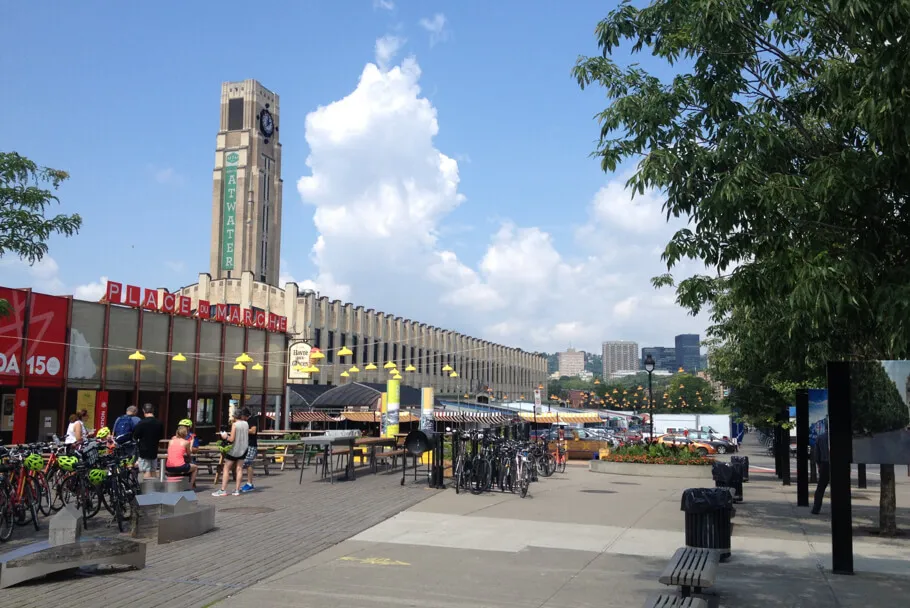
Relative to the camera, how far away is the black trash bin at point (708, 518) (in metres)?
9.66

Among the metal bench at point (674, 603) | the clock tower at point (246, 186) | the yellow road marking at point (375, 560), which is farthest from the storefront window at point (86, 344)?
the clock tower at point (246, 186)

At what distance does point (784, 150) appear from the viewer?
968cm

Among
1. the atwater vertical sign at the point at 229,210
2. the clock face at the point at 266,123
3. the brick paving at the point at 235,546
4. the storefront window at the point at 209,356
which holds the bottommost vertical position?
the brick paving at the point at 235,546

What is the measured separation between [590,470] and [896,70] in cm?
2224

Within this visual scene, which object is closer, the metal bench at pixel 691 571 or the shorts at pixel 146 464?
the metal bench at pixel 691 571

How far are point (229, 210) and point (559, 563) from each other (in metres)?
114

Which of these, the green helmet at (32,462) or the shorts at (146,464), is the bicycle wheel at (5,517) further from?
the shorts at (146,464)

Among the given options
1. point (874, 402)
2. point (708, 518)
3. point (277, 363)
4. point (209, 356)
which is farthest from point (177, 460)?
point (277, 363)

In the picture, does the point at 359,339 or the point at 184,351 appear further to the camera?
the point at 359,339

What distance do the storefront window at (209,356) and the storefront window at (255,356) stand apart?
8.51 feet

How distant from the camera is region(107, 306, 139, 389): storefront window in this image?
35688mm

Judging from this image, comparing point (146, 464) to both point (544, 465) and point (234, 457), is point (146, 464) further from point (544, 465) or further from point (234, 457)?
point (544, 465)

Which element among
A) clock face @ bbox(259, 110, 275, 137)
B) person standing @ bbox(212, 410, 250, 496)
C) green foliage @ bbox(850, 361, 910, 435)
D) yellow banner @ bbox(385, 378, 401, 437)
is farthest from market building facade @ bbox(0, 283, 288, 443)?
clock face @ bbox(259, 110, 275, 137)

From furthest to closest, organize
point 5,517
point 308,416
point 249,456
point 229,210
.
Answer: point 229,210 → point 308,416 → point 249,456 → point 5,517
